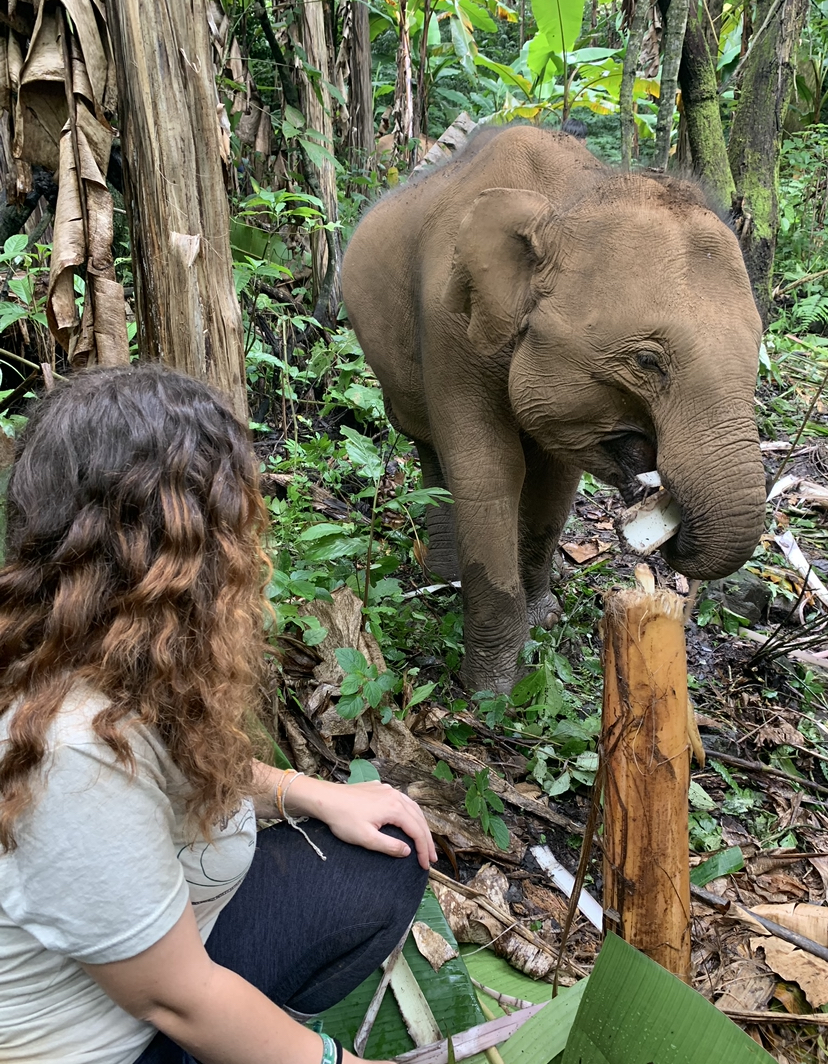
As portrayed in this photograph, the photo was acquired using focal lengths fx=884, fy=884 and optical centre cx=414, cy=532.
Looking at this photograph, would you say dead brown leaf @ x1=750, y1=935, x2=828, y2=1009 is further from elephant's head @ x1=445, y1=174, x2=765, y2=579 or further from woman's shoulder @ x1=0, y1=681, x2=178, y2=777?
woman's shoulder @ x1=0, y1=681, x2=178, y2=777

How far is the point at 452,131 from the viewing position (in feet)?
24.1

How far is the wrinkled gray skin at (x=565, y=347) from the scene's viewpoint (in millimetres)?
2914

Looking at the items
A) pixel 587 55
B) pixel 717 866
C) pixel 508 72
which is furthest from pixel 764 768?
pixel 508 72

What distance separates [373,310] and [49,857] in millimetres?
3881

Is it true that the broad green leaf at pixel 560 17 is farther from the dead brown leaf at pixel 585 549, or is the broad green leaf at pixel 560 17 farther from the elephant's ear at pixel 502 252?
the elephant's ear at pixel 502 252

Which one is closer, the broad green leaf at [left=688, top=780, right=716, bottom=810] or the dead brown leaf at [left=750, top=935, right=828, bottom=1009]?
the dead brown leaf at [left=750, top=935, right=828, bottom=1009]

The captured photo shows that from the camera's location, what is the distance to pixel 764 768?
3.39m

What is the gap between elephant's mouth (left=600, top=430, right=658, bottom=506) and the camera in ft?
10.6

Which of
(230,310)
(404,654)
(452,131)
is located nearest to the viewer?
(230,310)

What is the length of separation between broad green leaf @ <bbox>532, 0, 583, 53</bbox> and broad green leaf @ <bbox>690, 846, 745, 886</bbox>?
221 inches

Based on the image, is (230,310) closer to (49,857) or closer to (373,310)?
(49,857)

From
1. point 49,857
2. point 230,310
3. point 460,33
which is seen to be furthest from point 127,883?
point 460,33

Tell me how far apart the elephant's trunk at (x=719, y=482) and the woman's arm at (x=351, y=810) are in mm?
1442

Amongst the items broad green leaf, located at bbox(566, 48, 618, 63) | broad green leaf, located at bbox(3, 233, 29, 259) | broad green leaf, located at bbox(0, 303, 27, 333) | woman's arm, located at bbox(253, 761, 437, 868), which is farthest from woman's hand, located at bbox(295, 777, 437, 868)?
broad green leaf, located at bbox(566, 48, 618, 63)
